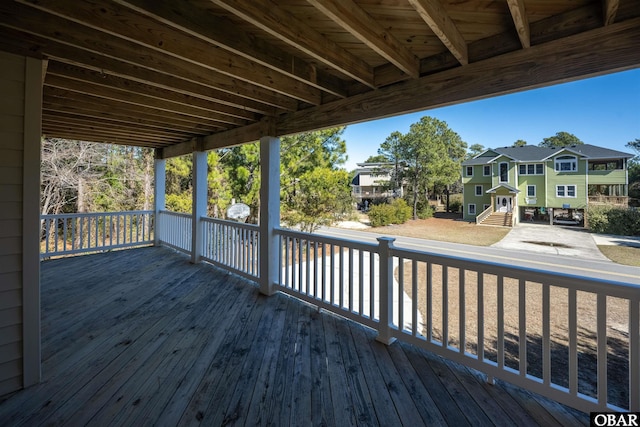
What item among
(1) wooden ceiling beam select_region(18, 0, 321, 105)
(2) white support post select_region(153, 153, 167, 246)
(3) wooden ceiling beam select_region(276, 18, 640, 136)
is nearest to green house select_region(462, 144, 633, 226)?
(3) wooden ceiling beam select_region(276, 18, 640, 136)

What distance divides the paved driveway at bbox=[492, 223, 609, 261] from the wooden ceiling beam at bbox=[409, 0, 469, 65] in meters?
5.04

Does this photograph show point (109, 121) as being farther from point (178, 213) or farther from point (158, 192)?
point (158, 192)

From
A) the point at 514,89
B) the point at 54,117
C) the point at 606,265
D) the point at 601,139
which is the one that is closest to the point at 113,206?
the point at 54,117

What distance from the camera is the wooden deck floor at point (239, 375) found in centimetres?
151

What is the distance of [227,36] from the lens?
5.87 ft

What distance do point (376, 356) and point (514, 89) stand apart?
2.26m

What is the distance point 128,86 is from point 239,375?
284 cm

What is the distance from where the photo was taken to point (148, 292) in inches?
139

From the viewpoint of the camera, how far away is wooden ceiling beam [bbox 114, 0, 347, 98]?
148cm

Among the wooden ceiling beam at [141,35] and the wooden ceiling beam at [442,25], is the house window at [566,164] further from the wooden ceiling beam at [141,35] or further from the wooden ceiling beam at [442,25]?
the wooden ceiling beam at [141,35]

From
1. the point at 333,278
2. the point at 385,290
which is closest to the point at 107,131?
the point at 333,278

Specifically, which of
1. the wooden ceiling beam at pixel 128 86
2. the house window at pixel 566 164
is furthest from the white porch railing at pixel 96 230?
the house window at pixel 566 164

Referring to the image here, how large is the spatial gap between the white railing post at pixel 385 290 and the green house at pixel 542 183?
529 cm

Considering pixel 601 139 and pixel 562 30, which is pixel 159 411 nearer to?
pixel 562 30
